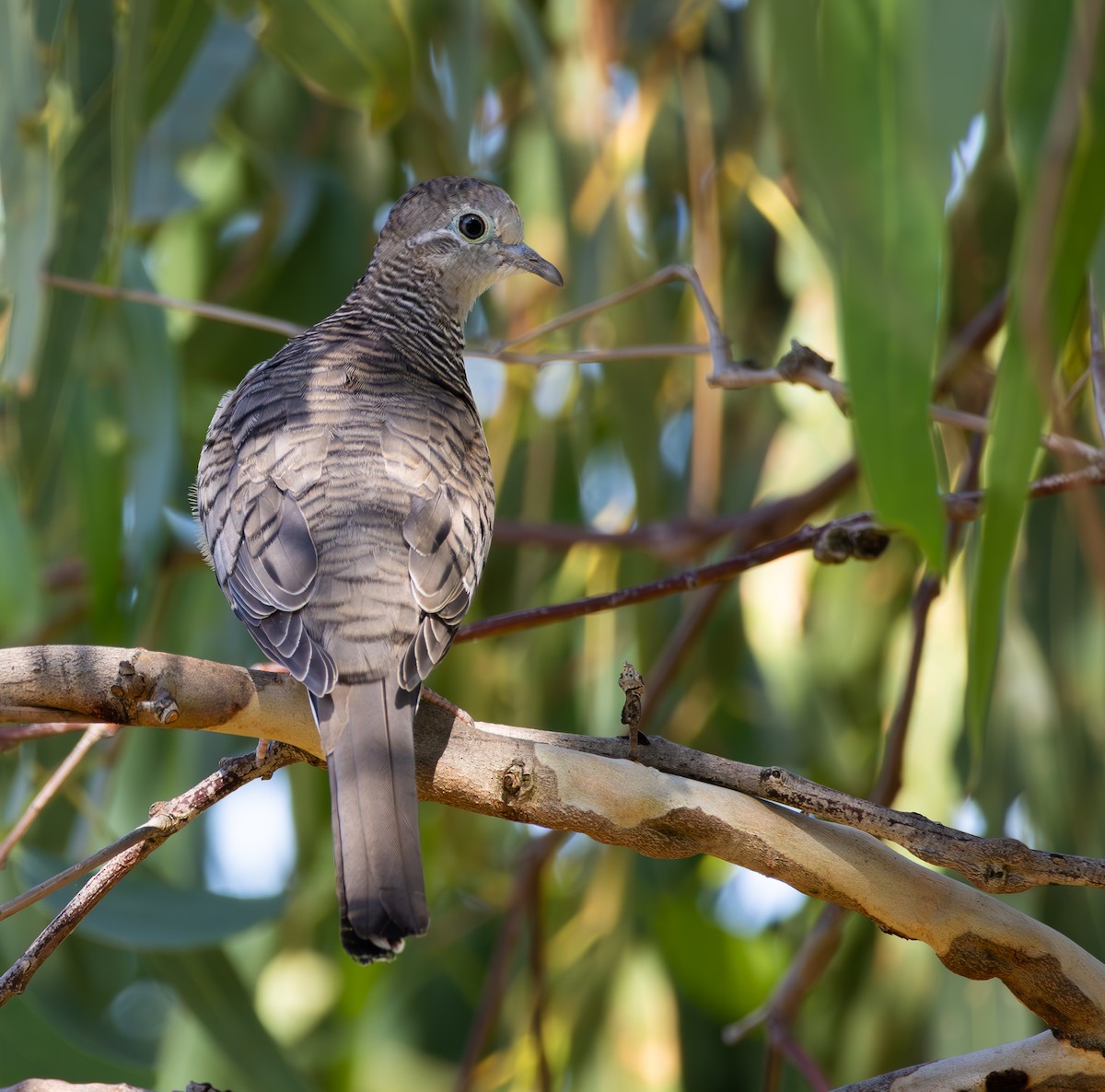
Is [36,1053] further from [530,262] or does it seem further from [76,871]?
[530,262]

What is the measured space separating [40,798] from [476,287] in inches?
71.3

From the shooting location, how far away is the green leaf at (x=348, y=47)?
2.75 m

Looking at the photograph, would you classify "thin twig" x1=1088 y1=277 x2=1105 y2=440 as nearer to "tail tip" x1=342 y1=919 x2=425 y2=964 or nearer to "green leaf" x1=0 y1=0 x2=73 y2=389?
"tail tip" x1=342 y1=919 x2=425 y2=964

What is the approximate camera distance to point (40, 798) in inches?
64.3

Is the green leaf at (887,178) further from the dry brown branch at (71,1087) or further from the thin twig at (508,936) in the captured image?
the thin twig at (508,936)

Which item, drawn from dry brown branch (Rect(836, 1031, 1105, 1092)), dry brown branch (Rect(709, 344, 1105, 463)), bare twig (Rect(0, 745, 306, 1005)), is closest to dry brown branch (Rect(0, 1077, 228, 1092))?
bare twig (Rect(0, 745, 306, 1005))

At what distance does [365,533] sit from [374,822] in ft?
1.88

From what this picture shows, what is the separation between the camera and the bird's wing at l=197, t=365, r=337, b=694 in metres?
1.98

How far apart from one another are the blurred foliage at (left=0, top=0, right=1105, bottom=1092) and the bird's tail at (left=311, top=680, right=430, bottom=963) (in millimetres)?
895

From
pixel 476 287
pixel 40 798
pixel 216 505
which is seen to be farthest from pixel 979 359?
pixel 40 798

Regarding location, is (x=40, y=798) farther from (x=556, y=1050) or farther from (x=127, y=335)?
(x=556, y=1050)

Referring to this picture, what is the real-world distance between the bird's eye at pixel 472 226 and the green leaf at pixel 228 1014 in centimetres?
160

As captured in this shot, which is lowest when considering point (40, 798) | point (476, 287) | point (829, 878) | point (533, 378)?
point (829, 878)

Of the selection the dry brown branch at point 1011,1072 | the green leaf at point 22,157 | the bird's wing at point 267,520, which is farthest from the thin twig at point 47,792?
the dry brown branch at point 1011,1072
